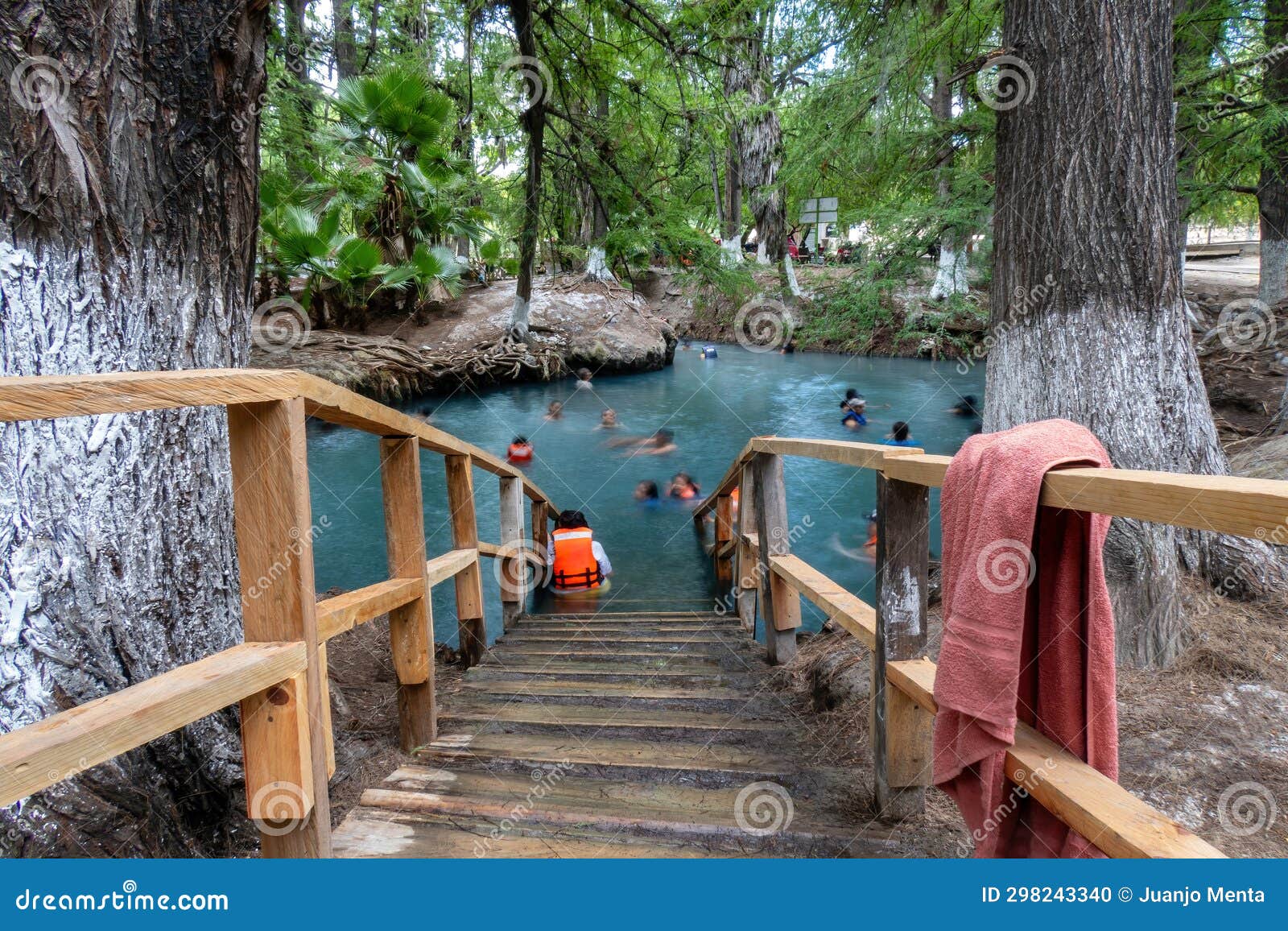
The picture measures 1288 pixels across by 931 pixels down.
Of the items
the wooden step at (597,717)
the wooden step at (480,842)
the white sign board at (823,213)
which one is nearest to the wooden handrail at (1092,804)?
the wooden step at (480,842)

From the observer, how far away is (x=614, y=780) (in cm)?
222

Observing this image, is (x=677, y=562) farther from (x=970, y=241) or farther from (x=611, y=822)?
(x=611, y=822)

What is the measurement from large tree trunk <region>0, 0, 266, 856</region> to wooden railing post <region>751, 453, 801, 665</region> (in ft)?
7.29

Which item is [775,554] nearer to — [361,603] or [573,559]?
[361,603]

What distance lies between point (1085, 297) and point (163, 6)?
350 centimetres

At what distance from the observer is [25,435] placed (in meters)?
1.75

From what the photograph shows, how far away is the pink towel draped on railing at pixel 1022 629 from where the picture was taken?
1246mm

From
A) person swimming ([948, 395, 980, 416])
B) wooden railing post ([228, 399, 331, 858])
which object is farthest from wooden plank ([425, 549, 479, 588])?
person swimming ([948, 395, 980, 416])

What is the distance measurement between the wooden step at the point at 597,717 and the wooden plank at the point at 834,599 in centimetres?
Answer: 53

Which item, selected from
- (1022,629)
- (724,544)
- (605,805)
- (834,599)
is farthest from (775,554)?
(724,544)

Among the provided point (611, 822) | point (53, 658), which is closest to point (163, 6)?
point (53, 658)

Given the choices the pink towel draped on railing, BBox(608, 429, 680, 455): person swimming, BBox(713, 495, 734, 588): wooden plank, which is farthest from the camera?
BBox(608, 429, 680, 455): person swimming

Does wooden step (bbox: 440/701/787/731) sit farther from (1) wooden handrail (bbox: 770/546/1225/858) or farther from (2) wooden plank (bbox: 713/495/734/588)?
(2) wooden plank (bbox: 713/495/734/588)

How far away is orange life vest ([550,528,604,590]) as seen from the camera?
7.22m
